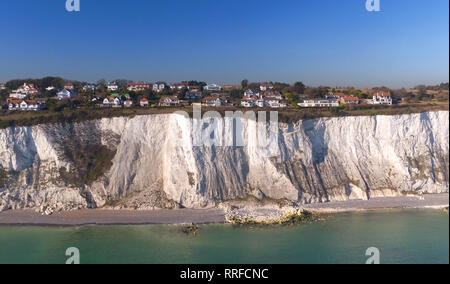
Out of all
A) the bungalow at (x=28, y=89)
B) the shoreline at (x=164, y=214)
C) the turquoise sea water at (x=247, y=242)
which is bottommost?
the turquoise sea water at (x=247, y=242)

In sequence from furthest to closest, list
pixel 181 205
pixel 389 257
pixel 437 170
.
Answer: pixel 437 170 < pixel 181 205 < pixel 389 257

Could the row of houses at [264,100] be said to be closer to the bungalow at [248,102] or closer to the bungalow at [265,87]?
the bungalow at [248,102]

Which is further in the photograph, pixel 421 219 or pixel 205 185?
pixel 205 185

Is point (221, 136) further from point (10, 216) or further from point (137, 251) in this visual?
point (10, 216)

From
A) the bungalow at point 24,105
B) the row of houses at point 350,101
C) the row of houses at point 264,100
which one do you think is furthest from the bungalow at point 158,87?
the row of houses at point 350,101

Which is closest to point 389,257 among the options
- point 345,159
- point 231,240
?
point 231,240

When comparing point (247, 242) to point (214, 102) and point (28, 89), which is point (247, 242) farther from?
point (28, 89)

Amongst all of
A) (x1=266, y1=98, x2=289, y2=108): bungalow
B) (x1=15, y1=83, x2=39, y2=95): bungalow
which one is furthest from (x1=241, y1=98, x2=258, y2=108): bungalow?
(x1=15, y1=83, x2=39, y2=95): bungalow
